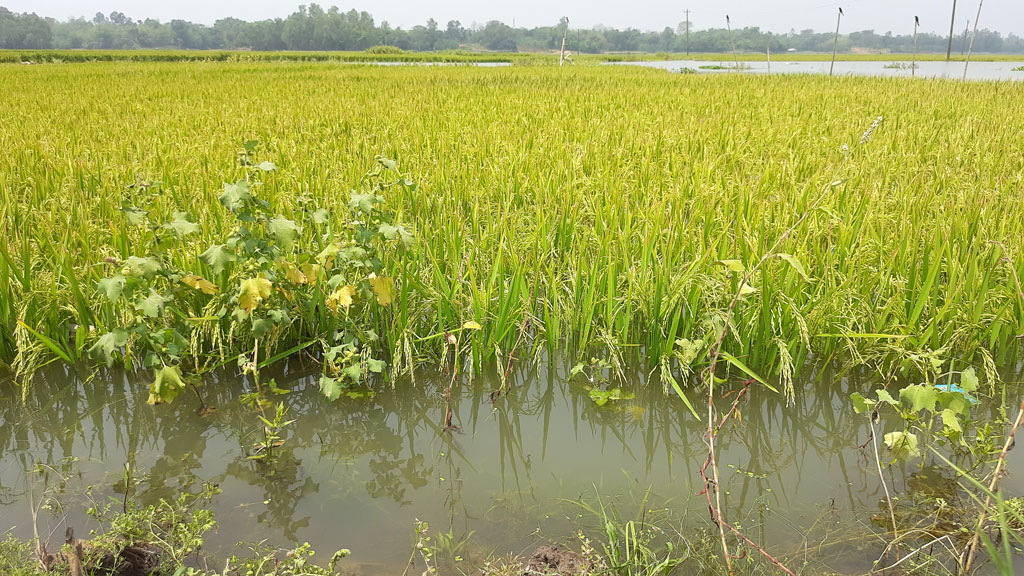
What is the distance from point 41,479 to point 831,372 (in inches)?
99.3

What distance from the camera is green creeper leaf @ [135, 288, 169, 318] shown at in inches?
70.5

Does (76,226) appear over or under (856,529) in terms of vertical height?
over

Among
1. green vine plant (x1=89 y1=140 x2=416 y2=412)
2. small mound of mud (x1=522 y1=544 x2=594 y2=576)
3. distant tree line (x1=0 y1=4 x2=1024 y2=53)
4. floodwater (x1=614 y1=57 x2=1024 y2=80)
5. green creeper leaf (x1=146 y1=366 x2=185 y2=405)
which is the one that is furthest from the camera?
distant tree line (x1=0 y1=4 x2=1024 y2=53)

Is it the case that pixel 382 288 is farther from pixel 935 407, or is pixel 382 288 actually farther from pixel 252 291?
pixel 935 407

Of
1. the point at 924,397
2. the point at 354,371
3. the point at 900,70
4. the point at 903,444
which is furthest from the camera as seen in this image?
the point at 900,70

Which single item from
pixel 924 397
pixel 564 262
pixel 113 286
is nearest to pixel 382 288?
pixel 113 286

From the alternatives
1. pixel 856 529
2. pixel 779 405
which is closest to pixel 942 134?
pixel 779 405

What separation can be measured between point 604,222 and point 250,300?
157cm

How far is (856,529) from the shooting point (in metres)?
1.46

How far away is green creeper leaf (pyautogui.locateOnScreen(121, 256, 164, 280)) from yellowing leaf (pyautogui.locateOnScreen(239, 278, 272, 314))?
10.1 inches

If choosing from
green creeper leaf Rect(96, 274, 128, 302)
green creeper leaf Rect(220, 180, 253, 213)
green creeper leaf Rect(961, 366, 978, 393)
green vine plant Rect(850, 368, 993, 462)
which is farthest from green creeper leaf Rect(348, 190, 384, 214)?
green creeper leaf Rect(961, 366, 978, 393)

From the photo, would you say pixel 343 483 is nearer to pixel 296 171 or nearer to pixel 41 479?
pixel 41 479

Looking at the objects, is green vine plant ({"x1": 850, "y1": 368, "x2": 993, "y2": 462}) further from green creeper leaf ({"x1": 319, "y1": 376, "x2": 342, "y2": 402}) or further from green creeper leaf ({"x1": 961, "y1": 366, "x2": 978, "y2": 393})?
green creeper leaf ({"x1": 319, "y1": 376, "x2": 342, "y2": 402})

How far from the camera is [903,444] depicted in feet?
5.09
